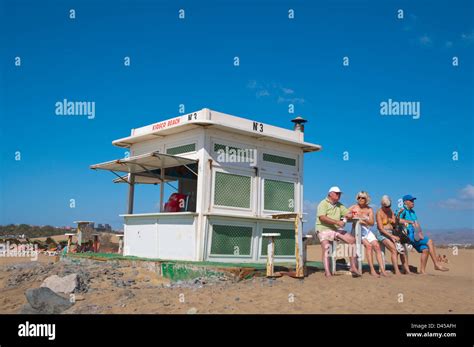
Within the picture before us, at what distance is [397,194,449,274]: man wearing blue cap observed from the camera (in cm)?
980

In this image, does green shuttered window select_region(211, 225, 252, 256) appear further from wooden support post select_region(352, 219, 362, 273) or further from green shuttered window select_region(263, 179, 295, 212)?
wooden support post select_region(352, 219, 362, 273)

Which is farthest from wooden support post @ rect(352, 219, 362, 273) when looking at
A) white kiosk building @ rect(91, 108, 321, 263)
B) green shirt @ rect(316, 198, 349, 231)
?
white kiosk building @ rect(91, 108, 321, 263)

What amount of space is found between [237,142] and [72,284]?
495cm

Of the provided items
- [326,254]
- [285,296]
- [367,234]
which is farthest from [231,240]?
[285,296]

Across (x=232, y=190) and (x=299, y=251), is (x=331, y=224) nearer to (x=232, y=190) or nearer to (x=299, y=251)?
(x=299, y=251)

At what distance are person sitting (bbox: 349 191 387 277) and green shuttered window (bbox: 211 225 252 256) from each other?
2546 mm

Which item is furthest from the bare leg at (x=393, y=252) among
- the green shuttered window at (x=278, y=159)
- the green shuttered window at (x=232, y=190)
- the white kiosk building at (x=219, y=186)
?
the green shuttered window at (x=278, y=159)

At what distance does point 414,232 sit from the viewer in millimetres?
9922
